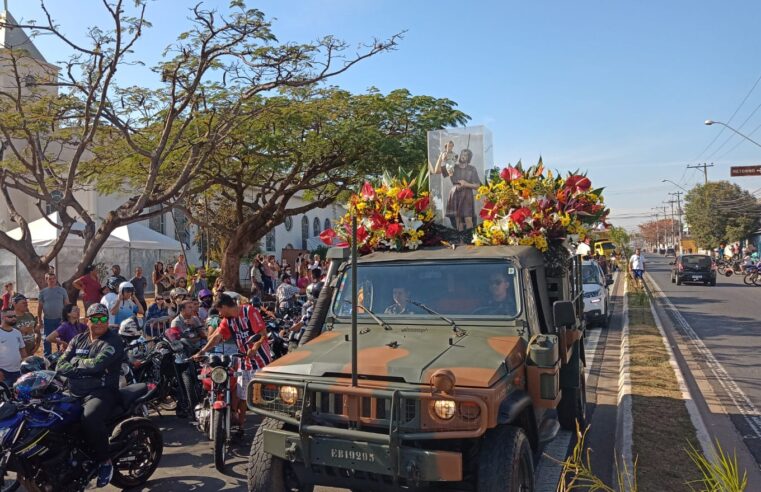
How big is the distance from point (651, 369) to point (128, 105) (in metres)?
12.3

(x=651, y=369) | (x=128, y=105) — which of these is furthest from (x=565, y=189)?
(x=128, y=105)

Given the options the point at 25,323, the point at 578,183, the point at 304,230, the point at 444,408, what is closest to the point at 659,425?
the point at 578,183

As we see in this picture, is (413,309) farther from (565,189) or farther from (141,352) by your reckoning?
(141,352)

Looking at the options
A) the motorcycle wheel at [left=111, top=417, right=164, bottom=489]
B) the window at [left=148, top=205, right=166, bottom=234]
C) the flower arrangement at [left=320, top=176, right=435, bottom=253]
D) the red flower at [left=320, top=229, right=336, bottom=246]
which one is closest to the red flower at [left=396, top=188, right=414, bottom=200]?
the flower arrangement at [left=320, top=176, right=435, bottom=253]

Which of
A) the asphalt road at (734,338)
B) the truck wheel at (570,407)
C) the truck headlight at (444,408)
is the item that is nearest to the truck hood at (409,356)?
the truck headlight at (444,408)

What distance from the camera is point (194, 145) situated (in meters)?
13.7

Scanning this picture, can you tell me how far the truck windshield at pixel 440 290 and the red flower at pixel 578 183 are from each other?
1.58 m

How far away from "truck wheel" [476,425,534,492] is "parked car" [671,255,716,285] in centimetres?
2826

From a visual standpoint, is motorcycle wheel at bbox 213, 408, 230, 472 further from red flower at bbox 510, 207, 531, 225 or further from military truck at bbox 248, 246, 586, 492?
red flower at bbox 510, 207, 531, 225

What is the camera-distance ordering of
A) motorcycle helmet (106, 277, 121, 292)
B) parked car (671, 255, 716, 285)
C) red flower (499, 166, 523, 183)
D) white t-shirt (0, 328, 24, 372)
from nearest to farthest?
red flower (499, 166, 523, 183) < white t-shirt (0, 328, 24, 372) < motorcycle helmet (106, 277, 121, 292) < parked car (671, 255, 716, 285)

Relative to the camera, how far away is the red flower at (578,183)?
598 cm

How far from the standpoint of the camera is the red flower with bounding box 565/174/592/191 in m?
5.98

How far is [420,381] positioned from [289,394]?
89 cm

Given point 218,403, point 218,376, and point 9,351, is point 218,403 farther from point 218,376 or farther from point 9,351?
point 9,351
